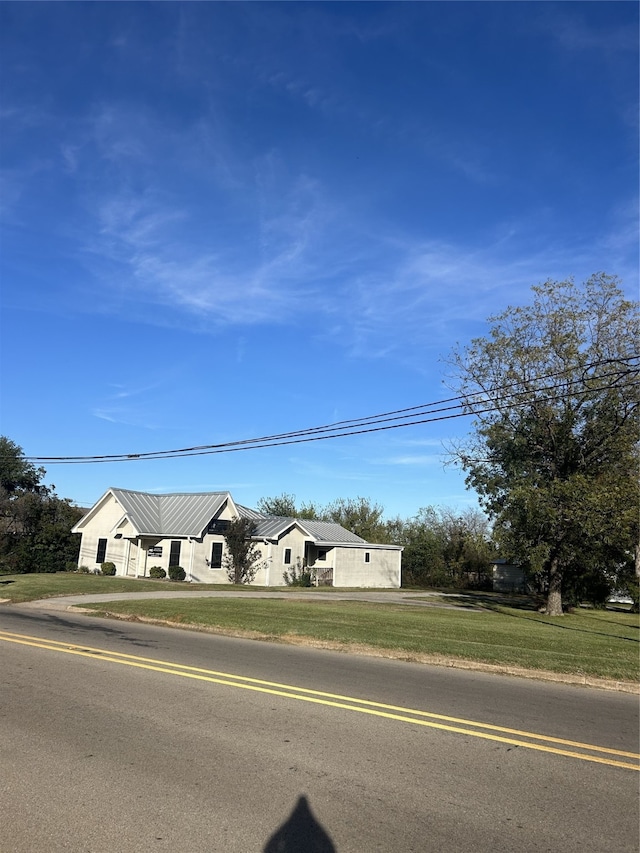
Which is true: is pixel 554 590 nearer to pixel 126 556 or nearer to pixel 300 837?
pixel 126 556

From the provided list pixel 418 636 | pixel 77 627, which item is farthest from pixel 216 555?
pixel 418 636

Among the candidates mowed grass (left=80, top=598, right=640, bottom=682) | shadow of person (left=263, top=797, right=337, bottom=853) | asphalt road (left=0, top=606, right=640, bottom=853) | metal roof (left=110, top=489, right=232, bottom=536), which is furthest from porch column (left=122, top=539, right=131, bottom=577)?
shadow of person (left=263, top=797, right=337, bottom=853)

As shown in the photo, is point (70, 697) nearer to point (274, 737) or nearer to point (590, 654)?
point (274, 737)

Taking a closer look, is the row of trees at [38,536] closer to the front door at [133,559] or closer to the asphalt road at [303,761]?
the front door at [133,559]

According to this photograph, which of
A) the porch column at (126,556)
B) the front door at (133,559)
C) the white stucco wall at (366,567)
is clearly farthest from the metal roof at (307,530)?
the porch column at (126,556)

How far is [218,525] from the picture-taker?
40.4 meters

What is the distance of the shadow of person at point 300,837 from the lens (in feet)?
13.3

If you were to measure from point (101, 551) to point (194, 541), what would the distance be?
22.0 feet

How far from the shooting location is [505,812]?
471cm

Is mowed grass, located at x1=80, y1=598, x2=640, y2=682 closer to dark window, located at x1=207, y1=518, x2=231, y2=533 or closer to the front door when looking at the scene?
dark window, located at x1=207, y1=518, x2=231, y2=533

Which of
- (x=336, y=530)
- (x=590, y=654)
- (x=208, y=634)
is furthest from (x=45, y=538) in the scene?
(x=590, y=654)

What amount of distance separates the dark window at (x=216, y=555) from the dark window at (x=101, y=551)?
22.4 feet

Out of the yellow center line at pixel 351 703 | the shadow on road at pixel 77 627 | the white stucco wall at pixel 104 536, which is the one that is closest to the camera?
the yellow center line at pixel 351 703

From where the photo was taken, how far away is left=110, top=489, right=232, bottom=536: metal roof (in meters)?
38.8
